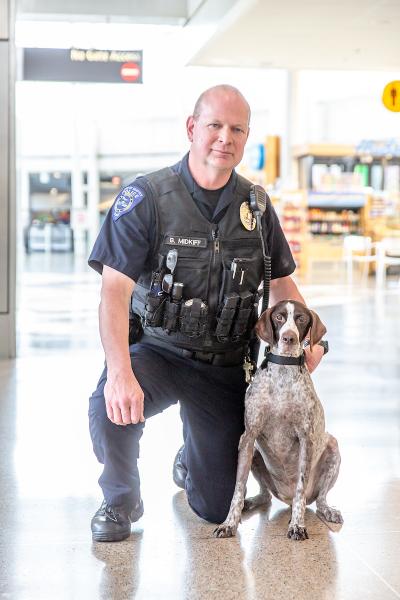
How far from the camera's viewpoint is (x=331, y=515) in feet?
10.3

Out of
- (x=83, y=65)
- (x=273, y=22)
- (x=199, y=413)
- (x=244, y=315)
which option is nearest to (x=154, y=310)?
(x=244, y=315)

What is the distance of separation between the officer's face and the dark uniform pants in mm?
702

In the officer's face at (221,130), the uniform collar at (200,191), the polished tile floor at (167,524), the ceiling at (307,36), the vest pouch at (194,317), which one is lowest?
the polished tile floor at (167,524)

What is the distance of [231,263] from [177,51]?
11862mm

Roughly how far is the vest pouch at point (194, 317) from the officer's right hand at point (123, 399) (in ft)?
1.03

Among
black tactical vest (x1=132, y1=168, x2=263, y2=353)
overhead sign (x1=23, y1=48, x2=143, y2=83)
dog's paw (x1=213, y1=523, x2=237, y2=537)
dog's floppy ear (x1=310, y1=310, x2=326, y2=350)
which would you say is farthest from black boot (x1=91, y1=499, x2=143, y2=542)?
overhead sign (x1=23, y1=48, x2=143, y2=83)

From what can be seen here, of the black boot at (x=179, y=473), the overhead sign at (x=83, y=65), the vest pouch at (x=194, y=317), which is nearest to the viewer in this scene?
the vest pouch at (x=194, y=317)

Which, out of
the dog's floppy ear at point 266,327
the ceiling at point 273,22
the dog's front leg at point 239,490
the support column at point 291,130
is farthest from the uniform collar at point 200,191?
the support column at point 291,130

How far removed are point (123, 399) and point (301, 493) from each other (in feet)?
2.21

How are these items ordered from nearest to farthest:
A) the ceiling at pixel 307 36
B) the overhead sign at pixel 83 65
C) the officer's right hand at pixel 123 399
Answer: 1. the officer's right hand at pixel 123 399
2. the ceiling at pixel 307 36
3. the overhead sign at pixel 83 65

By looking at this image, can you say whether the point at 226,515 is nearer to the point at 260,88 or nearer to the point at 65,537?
the point at 65,537

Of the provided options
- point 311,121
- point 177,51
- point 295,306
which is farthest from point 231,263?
point 311,121

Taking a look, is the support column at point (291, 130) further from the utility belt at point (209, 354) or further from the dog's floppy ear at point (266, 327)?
the dog's floppy ear at point (266, 327)

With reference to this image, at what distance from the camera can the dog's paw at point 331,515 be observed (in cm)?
315
